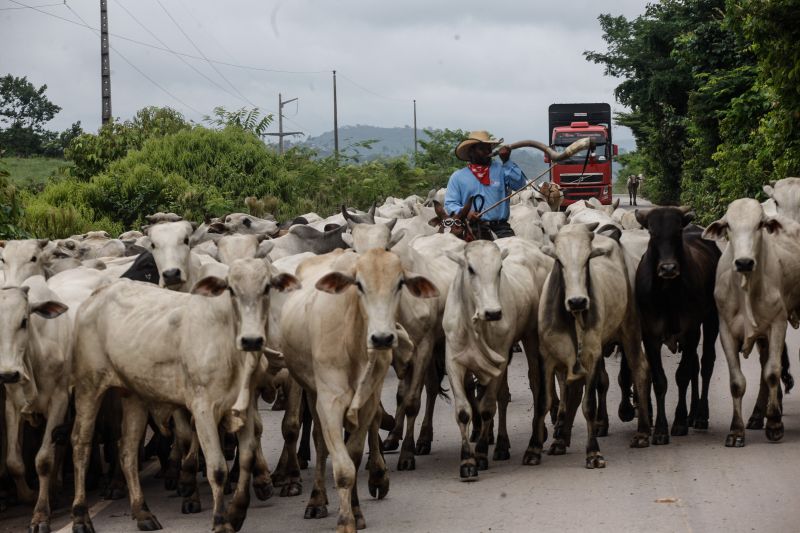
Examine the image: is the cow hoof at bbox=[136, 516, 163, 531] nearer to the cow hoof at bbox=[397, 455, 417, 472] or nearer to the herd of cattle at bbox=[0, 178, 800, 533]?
the herd of cattle at bbox=[0, 178, 800, 533]

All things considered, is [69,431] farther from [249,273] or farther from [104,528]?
[249,273]

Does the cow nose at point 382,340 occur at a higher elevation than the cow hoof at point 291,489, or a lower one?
higher

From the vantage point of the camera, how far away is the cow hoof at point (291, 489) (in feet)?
30.2

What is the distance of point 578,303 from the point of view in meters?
9.75

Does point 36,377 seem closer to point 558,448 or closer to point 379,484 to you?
point 379,484

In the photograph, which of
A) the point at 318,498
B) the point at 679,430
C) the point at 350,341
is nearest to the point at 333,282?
the point at 350,341

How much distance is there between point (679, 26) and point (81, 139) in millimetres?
18367

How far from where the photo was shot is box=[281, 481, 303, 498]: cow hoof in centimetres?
920

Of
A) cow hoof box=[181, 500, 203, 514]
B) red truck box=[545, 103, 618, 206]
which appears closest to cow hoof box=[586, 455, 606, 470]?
cow hoof box=[181, 500, 203, 514]

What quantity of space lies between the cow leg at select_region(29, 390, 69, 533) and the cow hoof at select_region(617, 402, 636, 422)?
4931 millimetres

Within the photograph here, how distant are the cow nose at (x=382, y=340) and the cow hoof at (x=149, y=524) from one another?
75.4 inches

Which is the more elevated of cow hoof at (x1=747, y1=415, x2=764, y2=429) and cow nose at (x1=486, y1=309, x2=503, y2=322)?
cow nose at (x1=486, y1=309, x2=503, y2=322)

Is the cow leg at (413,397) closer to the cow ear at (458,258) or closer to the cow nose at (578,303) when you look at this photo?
the cow ear at (458,258)

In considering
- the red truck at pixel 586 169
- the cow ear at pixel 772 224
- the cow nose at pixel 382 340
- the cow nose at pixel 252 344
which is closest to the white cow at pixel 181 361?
the cow nose at pixel 252 344
